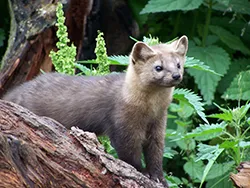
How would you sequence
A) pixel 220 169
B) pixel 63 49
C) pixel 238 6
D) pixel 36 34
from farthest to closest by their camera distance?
pixel 238 6, pixel 36 34, pixel 220 169, pixel 63 49

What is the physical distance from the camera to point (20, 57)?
6316 mm

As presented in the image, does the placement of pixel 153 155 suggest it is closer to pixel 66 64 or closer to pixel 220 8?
pixel 66 64

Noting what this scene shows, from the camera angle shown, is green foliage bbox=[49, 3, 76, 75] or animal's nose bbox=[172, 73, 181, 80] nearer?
animal's nose bbox=[172, 73, 181, 80]

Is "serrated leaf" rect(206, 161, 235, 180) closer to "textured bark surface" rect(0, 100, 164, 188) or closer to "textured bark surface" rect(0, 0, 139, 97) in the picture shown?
"textured bark surface" rect(0, 100, 164, 188)

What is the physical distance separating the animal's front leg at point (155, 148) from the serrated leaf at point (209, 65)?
5.07 ft

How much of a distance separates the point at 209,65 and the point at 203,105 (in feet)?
5.70

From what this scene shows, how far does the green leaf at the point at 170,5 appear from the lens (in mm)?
6677

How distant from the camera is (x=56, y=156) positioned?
3967 mm

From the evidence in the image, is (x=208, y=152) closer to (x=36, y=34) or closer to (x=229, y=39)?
(x=36, y=34)

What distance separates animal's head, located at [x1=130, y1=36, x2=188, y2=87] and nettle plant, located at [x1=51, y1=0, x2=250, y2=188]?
147 mm

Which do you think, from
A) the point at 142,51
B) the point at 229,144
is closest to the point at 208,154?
the point at 229,144

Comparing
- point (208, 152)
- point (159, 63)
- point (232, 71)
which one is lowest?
point (232, 71)

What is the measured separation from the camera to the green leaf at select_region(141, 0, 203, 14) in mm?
6677

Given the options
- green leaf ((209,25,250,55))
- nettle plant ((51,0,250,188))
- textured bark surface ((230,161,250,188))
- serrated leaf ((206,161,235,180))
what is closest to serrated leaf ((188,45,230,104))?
nettle plant ((51,0,250,188))
